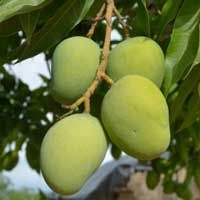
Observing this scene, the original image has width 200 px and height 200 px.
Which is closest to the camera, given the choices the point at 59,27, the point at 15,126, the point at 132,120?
the point at 132,120

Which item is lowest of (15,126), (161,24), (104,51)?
(15,126)

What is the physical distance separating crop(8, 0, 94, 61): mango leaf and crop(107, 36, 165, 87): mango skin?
10 cm

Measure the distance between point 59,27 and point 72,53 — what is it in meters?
0.10

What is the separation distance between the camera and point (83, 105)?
0.79 m

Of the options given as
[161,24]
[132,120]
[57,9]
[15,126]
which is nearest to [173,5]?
[161,24]

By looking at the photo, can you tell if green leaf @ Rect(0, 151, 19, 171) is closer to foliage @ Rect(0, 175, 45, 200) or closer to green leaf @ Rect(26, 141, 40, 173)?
green leaf @ Rect(26, 141, 40, 173)

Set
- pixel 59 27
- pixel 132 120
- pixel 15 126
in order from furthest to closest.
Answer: pixel 15 126, pixel 59 27, pixel 132 120

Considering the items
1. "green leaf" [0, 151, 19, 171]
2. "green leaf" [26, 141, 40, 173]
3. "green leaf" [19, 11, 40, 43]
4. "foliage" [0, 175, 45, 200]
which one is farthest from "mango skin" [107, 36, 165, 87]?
"foliage" [0, 175, 45, 200]

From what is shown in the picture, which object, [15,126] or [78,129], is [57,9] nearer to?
[78,129]

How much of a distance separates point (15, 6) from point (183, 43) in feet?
0.72

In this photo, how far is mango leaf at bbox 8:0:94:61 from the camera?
2.82 ft

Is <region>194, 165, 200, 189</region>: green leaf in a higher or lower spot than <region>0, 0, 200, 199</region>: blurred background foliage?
lower

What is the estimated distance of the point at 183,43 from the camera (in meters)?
0.84

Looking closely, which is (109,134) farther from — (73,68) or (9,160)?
(9,160)
